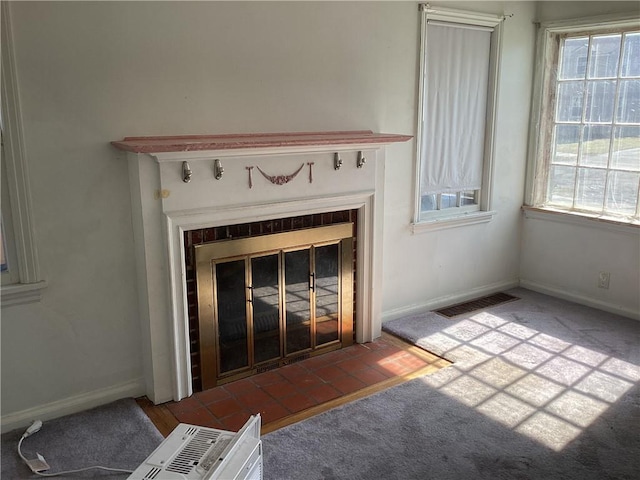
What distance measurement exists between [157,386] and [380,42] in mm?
2468

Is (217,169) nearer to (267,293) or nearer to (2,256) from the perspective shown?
(267,293)

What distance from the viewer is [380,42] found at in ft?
11.6

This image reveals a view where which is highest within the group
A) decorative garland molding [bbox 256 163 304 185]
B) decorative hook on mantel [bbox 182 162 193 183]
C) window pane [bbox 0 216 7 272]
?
decorative hook on mantel [bbox 182 162 193 183]

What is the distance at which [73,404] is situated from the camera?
9.32 feet

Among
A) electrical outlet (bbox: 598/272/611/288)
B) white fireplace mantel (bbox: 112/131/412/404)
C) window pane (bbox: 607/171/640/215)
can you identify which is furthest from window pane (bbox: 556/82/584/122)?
white fireplace mantel (bbox: 112/131/412/404)

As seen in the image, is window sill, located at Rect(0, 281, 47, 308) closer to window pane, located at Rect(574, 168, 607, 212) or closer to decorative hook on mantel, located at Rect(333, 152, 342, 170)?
decorative hook on mantel, located at Rect(333, 152, 342, 170)

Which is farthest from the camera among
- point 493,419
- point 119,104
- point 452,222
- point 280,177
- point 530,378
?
point 452,222

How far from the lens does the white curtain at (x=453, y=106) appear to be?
389 cm

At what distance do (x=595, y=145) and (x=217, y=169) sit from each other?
299 cm

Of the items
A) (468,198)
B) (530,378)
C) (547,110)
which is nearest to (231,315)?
(530,378)

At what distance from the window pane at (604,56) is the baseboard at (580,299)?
5.57ft

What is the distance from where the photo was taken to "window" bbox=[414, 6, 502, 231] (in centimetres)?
386

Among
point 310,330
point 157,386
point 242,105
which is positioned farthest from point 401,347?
point 242,105

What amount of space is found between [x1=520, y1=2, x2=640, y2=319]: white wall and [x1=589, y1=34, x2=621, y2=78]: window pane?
0.20 m
